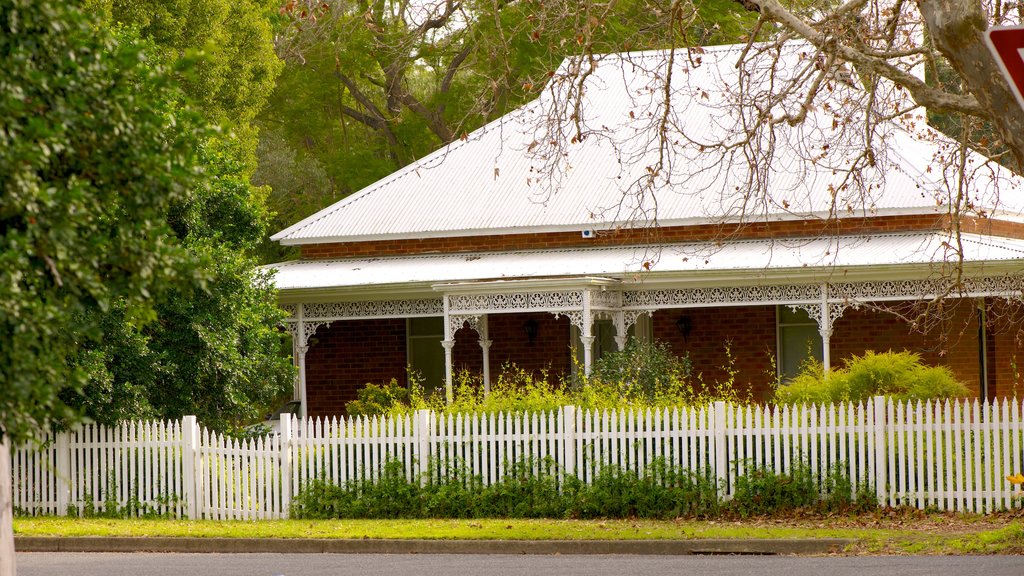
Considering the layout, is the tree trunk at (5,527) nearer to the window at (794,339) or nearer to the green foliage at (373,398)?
the green foliage at (373,398)

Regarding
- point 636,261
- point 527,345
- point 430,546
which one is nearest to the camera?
point 430,546

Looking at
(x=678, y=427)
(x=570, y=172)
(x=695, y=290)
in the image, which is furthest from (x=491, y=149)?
(x=678, y=427)

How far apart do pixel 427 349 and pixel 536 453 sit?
10.00 metres

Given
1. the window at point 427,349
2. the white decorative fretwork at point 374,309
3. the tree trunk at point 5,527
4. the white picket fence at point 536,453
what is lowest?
the white picket fence at point 536,453

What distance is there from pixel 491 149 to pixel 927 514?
538 inches

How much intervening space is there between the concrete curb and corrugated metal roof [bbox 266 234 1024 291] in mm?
6949

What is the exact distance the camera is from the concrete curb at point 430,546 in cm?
1191

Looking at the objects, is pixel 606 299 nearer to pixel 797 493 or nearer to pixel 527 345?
pixel 527 345

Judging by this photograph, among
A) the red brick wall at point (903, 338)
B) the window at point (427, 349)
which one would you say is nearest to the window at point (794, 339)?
the red brick wall at point (903, 338)

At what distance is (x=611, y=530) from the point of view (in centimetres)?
1291

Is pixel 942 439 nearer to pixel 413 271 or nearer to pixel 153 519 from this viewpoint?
pixel 153 519

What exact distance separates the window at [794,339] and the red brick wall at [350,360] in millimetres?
6421

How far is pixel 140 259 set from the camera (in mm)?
5539

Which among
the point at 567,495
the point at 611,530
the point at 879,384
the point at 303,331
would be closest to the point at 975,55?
the point at 611,530
